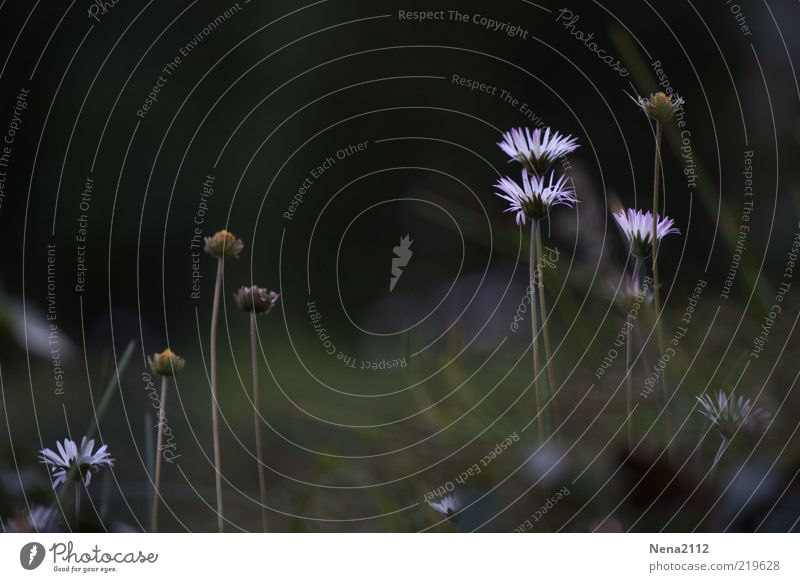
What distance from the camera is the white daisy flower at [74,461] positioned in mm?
636

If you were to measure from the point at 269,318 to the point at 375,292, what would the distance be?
0.52 feet

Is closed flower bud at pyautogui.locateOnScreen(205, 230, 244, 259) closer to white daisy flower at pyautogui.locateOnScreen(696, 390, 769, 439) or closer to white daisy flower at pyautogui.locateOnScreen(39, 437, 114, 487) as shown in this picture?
white daisy flower at pyautogui.locateOnScreen(39, 437, 114, 487)

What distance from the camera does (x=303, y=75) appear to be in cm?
89

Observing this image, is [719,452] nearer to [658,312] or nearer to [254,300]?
[658,312]

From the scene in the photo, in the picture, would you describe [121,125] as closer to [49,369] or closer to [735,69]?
[49,369]

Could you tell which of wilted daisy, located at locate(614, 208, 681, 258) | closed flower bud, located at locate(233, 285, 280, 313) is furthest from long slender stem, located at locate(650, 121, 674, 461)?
closed flower bud, located at locate(233, 285, 280, 313)

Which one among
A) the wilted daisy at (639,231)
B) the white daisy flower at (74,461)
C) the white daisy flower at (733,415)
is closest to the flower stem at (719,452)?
the white daisy flower at (733,415)

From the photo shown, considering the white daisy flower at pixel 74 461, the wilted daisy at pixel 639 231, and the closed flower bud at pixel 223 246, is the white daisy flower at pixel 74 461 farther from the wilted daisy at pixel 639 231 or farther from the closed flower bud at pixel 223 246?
the wilted daisy at pixel 639 231

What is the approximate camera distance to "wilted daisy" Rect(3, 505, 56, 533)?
0.61 metres

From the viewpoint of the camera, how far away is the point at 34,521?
2.02 feet

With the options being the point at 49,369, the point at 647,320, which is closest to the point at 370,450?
the point at 647,320
